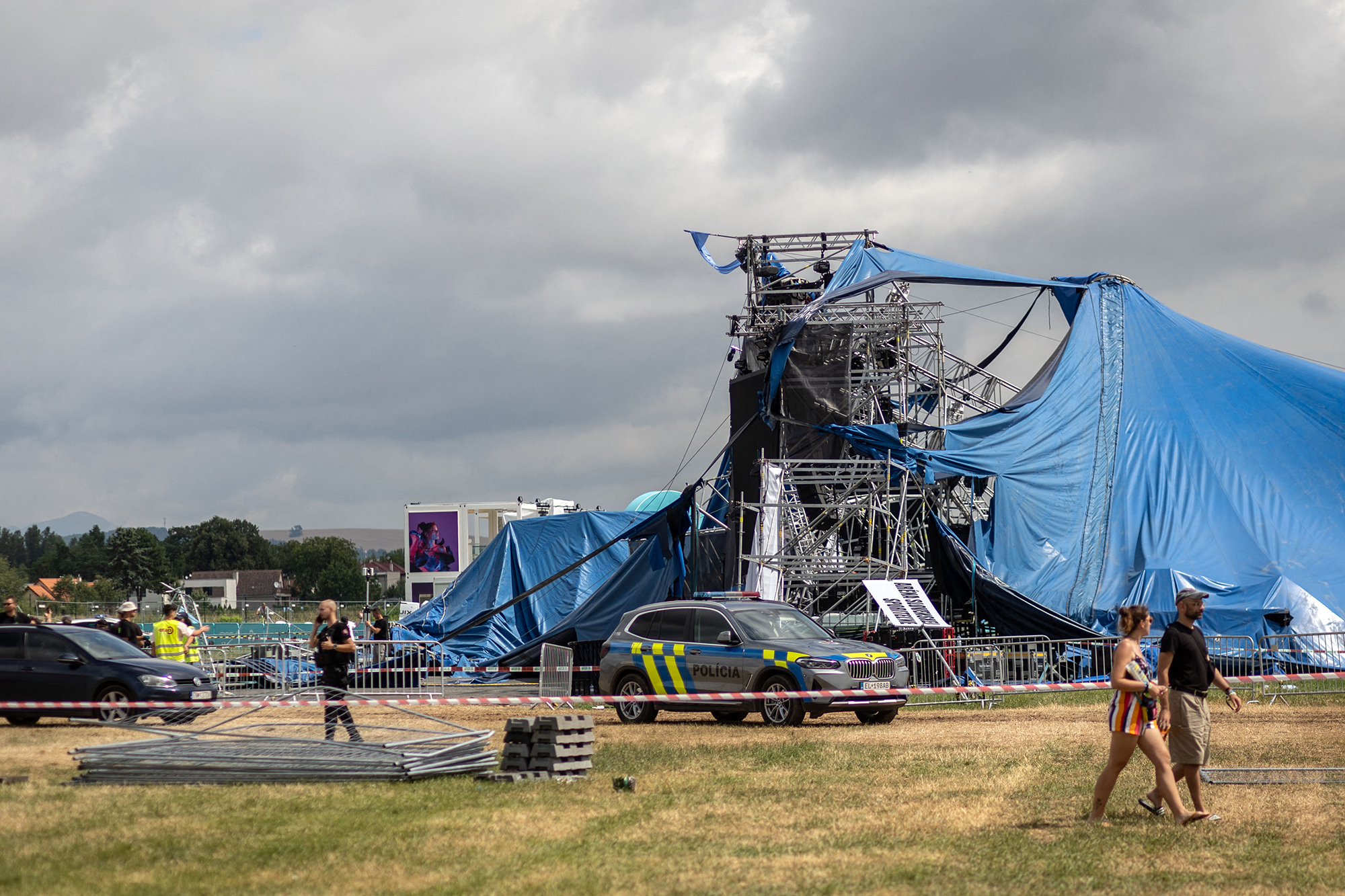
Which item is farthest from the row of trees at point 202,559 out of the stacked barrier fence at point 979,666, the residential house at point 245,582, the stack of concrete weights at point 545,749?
the stack of concrete weights at point 545,749

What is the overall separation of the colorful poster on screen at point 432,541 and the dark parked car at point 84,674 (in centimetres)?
4584

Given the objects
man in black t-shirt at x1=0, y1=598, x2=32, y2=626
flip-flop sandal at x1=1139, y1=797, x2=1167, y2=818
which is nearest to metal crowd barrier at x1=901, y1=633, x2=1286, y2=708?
flip-flop sandal at x1=1139, y1=797, x2=1167, y2=818

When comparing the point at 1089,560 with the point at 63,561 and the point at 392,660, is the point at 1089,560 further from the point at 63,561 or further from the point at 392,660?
the point at 63,561

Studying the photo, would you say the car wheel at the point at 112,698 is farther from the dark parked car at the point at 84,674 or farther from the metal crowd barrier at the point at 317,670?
the metal crowd barrier at the point at 317,670

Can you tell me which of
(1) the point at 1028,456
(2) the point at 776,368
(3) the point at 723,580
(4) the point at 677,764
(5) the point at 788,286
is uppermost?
(5) the point at 788,286

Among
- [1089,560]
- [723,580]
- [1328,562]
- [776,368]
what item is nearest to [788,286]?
[776,368]

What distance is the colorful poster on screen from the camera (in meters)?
64.8

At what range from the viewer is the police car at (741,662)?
17000 mm

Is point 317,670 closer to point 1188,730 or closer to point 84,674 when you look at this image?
point 84,674

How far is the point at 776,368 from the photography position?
90.7ft

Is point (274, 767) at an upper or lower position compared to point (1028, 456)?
lower

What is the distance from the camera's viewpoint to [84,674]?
59.4ft

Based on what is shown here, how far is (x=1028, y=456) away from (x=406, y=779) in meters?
17.2

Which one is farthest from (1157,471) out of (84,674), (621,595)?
(84,674)
